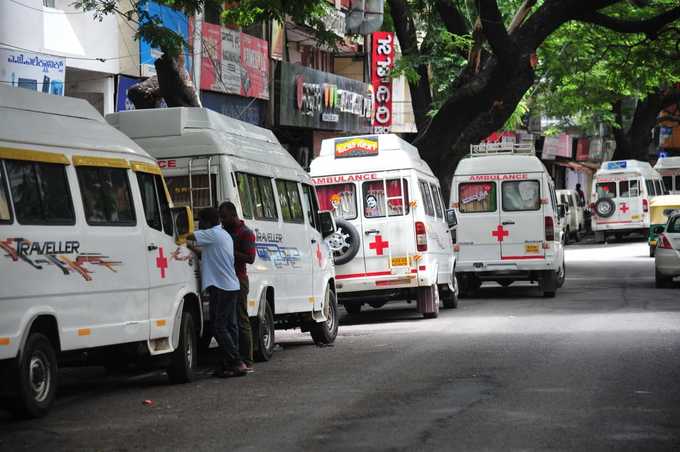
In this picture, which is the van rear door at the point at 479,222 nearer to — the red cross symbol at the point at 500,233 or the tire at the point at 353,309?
the red cross symbol at the point at 500,233

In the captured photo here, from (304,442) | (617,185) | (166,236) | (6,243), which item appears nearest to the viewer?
(304,442)

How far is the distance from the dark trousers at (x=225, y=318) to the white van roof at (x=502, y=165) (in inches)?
494

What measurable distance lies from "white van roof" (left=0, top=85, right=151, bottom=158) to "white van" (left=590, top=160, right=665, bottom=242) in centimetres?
3761

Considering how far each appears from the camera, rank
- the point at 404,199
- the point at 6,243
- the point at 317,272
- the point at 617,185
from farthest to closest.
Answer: the point at 617,185 < the point at 404,199 < the point at 317,272 < the point at 6,243

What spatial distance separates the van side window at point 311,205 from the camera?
1712 cm

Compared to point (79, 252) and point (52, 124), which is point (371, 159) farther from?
point (79, 252)

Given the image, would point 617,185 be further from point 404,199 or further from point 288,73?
point 404,199

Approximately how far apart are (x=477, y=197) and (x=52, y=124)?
49.9ft

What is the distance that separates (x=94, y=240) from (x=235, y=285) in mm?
2365

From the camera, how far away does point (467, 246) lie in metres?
25.0

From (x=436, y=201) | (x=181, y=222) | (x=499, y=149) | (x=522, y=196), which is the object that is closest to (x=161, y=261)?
(x=181, y=222)

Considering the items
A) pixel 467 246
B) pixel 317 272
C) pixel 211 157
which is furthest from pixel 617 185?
pixel 211 157

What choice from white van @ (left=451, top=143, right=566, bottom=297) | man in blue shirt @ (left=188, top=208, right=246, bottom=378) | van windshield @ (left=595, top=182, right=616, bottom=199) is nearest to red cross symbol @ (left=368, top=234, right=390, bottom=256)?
white van @ (left=451, top=143, right=566, bottom=297)

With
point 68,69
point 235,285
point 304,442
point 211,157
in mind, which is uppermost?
point 68,69
